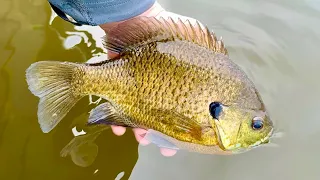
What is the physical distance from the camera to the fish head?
4.23 ft

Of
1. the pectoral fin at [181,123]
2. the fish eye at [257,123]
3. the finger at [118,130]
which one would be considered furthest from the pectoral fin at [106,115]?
the fish eye at [257,123]

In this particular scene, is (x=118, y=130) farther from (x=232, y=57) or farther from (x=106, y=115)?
(x=232, y=57)

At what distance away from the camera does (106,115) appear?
147cm

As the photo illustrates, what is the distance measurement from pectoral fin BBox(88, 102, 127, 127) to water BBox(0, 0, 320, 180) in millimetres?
338

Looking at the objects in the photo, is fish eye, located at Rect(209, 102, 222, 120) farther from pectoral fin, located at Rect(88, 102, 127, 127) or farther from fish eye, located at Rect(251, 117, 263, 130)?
pectoral fin, located at Rect(88, 102, 127, 127)

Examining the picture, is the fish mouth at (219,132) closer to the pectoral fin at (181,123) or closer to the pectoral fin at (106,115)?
the pectoral fin at (181,123)

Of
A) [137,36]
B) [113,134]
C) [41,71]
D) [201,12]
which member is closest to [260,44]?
[201,12]

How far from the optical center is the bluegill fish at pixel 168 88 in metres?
1.31

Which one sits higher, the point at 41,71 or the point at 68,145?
the point at 41,71

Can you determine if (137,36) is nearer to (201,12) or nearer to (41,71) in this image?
(41,71)

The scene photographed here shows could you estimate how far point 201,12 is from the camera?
225 centimetres

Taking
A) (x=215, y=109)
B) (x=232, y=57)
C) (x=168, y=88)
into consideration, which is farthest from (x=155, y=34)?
(x=232, y=57)

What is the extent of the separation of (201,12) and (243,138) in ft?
3.43

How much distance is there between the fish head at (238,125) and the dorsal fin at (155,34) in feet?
0.57
